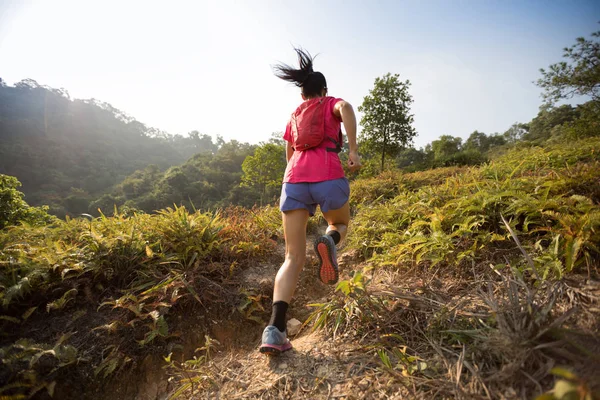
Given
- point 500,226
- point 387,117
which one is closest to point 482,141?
point 387,117

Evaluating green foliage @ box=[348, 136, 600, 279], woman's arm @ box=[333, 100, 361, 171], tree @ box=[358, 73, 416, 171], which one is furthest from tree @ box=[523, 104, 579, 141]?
woman's arm @ box=[333, 100, 361, 171]

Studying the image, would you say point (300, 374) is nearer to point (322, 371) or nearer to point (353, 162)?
point (322, 371)

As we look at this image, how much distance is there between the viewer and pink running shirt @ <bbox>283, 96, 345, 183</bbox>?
2.13 meters

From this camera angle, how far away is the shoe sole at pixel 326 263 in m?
Result: 2.03

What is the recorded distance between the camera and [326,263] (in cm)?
205

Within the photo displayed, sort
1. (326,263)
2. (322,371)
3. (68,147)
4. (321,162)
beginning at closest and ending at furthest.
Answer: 1. (322,371)
2. (326,263)
3. (321,162)
4. (68,147)

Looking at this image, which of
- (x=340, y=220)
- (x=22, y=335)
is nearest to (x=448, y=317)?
(x=340, y=220)

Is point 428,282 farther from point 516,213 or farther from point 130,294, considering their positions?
point 130,294

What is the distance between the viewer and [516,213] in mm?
2271

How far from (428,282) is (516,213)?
3.62 ft

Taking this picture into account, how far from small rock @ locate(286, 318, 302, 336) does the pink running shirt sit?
1.35 metres

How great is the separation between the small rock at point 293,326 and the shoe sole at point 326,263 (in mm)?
610

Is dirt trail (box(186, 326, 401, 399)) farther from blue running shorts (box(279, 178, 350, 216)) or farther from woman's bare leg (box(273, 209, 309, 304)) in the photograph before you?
blue running shorts (box(279, 178, 350, 216))

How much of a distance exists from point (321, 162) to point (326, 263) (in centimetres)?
88
